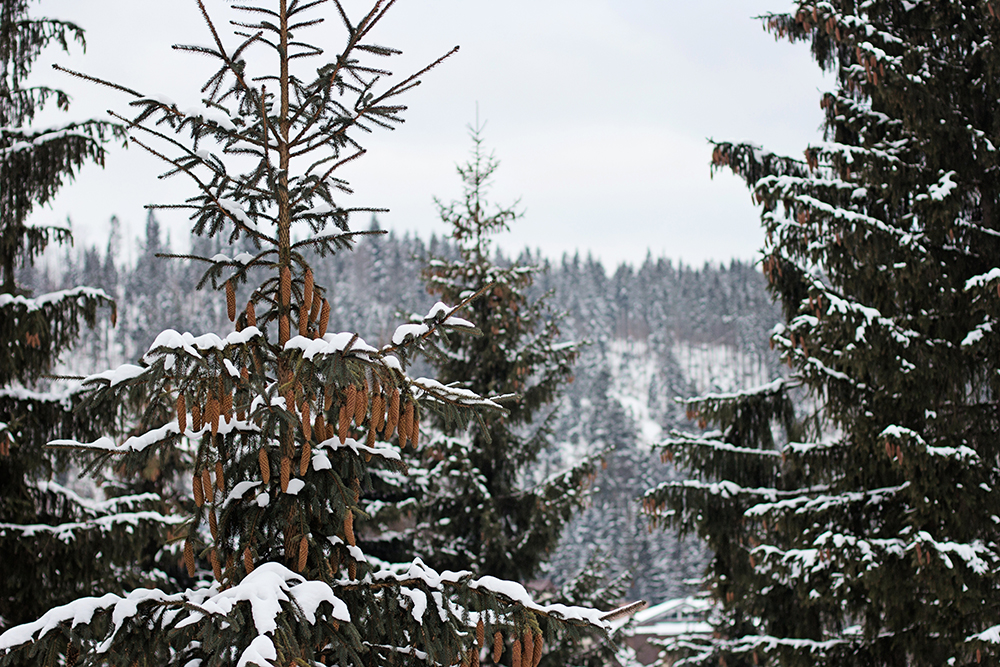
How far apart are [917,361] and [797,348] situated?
1087 mm

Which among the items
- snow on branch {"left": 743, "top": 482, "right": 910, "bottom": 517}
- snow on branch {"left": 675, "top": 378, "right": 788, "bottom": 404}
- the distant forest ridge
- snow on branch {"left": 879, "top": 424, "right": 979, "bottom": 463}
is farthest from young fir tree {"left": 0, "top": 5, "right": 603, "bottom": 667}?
the distant forest ridge

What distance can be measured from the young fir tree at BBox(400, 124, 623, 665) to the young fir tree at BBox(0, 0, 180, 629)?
446 cm

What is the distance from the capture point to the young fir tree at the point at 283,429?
8.63 ft

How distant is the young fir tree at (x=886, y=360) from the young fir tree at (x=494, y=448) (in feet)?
9.31

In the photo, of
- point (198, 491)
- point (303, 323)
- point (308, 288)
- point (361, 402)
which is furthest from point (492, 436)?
point (361, 402)

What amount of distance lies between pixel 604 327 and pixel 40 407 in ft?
338

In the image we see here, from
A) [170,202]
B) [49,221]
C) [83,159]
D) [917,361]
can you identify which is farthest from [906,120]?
[49,221]

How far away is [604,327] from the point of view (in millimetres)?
108562

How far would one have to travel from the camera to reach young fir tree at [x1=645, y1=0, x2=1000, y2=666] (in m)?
7.05

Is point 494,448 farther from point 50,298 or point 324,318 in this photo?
point 324,318

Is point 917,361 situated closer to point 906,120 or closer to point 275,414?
point 906,120

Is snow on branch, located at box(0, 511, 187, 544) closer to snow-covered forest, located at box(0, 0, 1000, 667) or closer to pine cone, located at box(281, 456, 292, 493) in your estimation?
snow-covered forest, located at box(0, 0, 1000, 667)

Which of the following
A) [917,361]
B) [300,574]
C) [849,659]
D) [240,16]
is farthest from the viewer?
[849,659]

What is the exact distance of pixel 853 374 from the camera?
25.9ft
